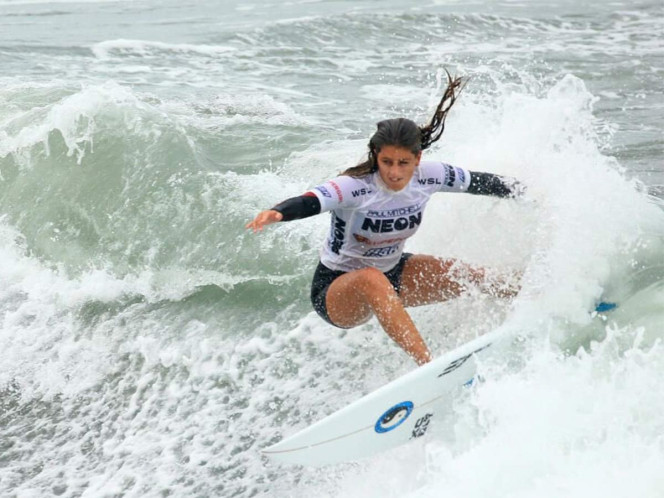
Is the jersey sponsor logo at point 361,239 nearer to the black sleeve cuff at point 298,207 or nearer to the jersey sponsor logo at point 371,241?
the jersey sponsor logo at point 371,241

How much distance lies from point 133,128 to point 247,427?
4695 mm

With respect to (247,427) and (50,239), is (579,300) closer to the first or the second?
(247,427)

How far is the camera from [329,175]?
861 cm

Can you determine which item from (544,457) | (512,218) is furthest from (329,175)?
(544,457)

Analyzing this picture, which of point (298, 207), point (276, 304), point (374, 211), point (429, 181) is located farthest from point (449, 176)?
point (276, 304)

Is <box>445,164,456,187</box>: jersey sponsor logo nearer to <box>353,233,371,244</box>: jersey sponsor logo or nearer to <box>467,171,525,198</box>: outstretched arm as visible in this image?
<box>467,171,525,198</box>: outstretched arm

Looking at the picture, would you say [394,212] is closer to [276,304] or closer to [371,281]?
[371,281]

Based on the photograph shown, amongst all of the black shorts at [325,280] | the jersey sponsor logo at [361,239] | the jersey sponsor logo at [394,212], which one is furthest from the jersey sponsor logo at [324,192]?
the black shorts at [325,280]

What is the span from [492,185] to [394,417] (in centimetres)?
151

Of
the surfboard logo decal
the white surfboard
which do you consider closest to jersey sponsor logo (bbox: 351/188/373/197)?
the white surfboard

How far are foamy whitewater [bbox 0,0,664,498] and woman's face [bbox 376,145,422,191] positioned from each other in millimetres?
1046

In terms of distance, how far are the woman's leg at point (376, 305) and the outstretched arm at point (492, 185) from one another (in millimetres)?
810

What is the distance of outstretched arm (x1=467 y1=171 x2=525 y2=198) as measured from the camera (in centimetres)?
515

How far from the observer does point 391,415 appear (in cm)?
464
